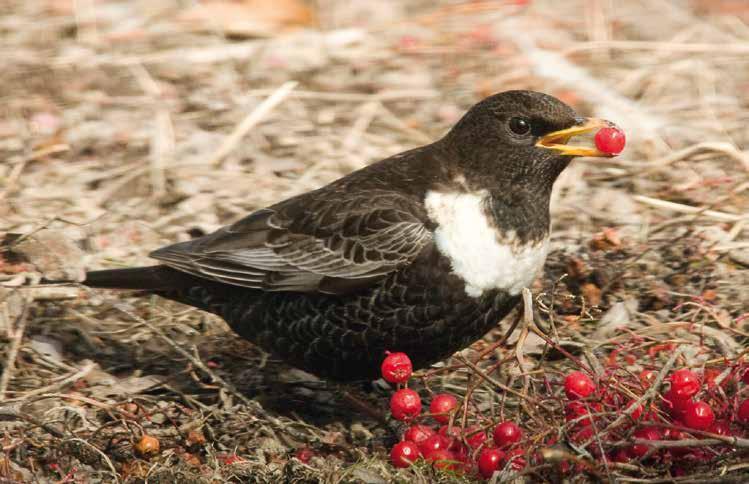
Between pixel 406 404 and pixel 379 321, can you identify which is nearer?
pixel 406 404

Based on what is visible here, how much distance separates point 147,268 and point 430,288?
4.30ft

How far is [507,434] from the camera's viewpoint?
3.39m

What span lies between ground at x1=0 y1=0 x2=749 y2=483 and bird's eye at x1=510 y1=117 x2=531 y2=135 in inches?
27.3

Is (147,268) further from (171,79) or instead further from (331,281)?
(171,79)

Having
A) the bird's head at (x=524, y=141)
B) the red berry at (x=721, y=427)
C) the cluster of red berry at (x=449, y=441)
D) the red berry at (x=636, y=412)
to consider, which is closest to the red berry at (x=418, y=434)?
the cluster of red berry at (x=449, y=441)

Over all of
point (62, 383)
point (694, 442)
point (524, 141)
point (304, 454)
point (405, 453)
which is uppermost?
point (524, 141)

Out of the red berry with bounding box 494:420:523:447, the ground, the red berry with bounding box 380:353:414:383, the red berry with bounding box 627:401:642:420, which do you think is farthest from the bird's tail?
the red berry with bounding box 627:401:642:420

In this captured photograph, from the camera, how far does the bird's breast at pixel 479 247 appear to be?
3969 mm

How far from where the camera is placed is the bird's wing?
4.09 meters

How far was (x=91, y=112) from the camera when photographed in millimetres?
6480

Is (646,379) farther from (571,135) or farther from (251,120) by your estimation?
(251,120)

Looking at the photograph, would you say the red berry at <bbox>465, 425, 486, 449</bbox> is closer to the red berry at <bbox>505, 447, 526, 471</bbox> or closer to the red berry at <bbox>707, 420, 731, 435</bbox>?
the red berry at <bbox>505, 447, 526, 471</bbox>

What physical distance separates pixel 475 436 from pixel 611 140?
119 cm

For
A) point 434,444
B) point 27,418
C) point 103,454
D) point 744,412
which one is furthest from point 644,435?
point 27,418
